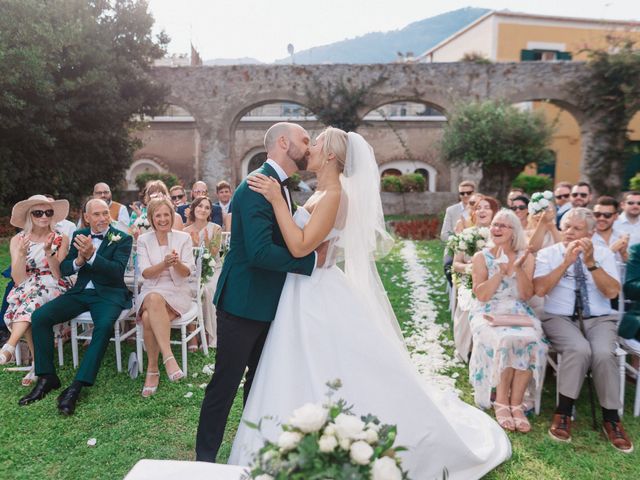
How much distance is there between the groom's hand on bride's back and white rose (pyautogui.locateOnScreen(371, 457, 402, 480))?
1.53 m

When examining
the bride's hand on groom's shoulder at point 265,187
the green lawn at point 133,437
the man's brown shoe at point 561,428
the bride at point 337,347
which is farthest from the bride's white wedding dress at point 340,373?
the man's brown shoe at point 561,428

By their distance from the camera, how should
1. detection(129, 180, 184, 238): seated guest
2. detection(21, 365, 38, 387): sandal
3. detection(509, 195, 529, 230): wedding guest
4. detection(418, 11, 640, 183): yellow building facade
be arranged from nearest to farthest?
detection(21, 365, 38, 387): sandal
detection(129, 180, 184, 238): seated guest
detection(509, 195, 529, 230): wedding guest
detection(418, 11, 640, 183): yellow building facade

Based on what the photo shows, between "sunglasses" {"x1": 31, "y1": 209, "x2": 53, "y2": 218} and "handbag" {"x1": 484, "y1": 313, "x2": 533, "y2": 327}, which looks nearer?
"handbag" {"x1": 484, "y1": 313, "x2": 533, "y2": 327}

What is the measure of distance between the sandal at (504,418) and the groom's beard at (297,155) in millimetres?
2513

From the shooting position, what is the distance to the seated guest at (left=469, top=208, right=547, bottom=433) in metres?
3.94

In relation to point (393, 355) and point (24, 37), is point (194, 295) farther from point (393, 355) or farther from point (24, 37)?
point (24, 37)

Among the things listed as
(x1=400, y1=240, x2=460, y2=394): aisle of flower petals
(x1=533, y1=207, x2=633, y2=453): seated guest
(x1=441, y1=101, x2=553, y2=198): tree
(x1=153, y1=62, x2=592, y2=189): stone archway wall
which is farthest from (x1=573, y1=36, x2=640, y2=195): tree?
(x1=533, y1=207, x2=633, y2=453): seated guest

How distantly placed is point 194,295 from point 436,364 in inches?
104

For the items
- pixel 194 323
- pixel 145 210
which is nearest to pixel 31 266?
pixel 194 323

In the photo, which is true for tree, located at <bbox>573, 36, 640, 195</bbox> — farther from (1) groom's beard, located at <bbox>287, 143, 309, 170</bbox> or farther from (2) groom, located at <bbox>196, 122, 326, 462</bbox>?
(2) groom, located at <bbox>196, 122, 326, 462</bbox>

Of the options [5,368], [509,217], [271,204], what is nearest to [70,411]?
[5,368]

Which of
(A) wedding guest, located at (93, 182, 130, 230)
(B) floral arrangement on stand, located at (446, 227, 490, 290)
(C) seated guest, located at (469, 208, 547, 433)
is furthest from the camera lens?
(A) wedding guest, located at (93, 182, 130, 230)

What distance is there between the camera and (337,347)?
2.85 m

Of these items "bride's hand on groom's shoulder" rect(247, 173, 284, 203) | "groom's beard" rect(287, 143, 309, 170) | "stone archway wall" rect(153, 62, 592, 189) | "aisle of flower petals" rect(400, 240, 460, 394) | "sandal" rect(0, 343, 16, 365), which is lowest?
"aisle of flower petals" rect(400, 240, 460, 394)
